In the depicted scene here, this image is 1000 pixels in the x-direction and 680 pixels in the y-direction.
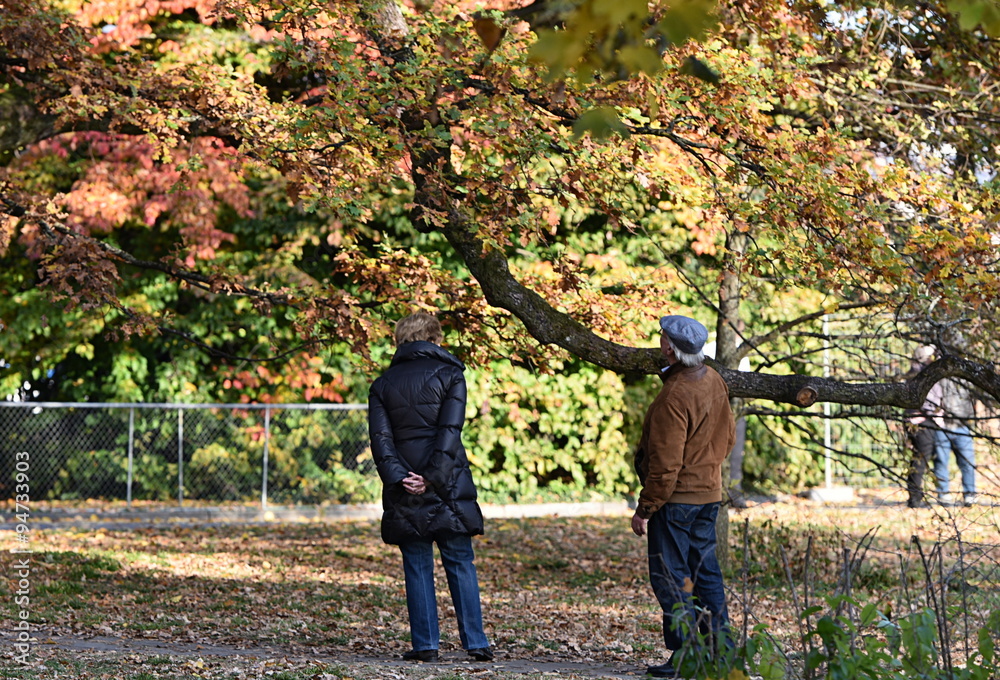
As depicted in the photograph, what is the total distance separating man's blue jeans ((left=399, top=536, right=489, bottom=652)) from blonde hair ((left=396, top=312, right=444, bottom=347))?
1019mm

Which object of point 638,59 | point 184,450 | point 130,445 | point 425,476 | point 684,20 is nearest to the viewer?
point 684,20

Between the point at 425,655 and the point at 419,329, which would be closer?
the point at 425,655

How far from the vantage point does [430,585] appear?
562 cm

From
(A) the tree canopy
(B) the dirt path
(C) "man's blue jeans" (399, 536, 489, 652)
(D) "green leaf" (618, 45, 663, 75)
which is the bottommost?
(B) the dirt path

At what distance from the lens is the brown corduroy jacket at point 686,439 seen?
16.4 ft

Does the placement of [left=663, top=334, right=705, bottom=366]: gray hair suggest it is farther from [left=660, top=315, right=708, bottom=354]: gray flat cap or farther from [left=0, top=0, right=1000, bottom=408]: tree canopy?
[left=0, top=0, right=1000, bottom=408]: tree canopy

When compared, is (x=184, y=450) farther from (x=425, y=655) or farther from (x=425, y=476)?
(x=425, y=476)

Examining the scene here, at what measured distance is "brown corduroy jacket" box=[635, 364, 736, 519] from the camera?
16.4 feet

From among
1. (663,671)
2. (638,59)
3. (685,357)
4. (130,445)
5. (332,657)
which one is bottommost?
(332,657)

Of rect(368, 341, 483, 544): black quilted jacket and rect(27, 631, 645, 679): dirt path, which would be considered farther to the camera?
rect(368, 341, 483, 544): black quilted jacket

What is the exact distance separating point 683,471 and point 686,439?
→ 0.50ft

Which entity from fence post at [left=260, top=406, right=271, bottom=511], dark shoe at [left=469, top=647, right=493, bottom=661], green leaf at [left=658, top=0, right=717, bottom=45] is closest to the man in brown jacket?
dark shoe at [left=469, top=647, right=493, bottom=661]

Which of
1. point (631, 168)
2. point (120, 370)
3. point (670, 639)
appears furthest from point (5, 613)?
point (120, 370)

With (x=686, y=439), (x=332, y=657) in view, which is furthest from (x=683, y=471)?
(x=332, y=657)
